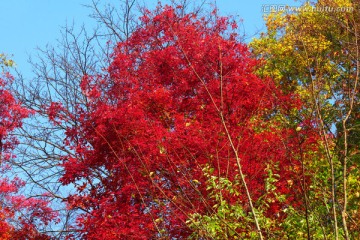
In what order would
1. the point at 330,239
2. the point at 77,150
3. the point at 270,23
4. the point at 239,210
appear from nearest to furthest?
1. the point at 239,210
2. the point at 330,239
3. the point at 77,150
4. the point at 270,23

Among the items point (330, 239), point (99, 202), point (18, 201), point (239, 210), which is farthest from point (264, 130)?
point (239, 210)

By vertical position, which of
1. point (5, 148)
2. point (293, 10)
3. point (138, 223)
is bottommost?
point (138, 223)

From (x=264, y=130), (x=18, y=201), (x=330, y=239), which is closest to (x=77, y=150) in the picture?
(x=18, y=201)

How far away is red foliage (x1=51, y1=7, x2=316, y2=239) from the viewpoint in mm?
13938

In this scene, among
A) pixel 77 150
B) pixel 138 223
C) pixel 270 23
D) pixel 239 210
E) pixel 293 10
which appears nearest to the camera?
pixel 239 210

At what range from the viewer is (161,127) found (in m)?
15.3

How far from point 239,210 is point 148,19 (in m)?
15.5

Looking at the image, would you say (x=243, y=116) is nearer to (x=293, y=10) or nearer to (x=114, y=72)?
(x=114, y=72)

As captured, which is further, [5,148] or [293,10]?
[293,10]

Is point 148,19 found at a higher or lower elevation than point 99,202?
higher

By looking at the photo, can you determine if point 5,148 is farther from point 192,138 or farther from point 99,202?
point 192,138

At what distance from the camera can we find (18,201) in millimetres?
19359

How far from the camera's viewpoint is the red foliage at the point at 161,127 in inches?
549

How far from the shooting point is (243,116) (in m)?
16.5
